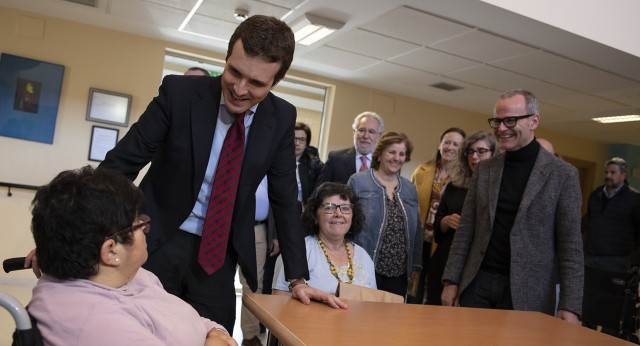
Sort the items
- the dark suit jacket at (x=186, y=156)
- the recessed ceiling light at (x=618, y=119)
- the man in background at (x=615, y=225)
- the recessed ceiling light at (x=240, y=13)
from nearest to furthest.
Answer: the dark suit jacket at (x=186, y=156) → the recessed ceiling light at (x=240, y=13) → the man in background at (x=615, y=225) → the recessed ceiling light at (x=618, y=119)

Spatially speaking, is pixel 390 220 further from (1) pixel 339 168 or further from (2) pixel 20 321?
(2) pixel 20 321

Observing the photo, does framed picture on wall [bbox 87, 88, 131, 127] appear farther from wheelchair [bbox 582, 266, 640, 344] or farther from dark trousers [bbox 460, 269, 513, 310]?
wheelchair [bbox 582, 266, 640, 344]

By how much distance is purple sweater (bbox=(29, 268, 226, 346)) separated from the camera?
966mm

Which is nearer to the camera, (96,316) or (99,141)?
(96,316)

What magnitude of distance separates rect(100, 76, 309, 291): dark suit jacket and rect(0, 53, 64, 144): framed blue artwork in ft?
14.6

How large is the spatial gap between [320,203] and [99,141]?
151 inches

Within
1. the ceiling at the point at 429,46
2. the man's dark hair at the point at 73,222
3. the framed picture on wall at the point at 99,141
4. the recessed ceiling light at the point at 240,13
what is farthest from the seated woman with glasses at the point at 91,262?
the framed picture on wall at the point at 99,141

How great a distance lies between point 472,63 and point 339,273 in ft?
11.8

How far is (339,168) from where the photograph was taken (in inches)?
155

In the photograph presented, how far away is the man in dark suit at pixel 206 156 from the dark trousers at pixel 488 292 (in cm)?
105

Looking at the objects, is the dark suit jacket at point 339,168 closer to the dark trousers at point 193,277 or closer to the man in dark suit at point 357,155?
the man in dark suit at point 357,155

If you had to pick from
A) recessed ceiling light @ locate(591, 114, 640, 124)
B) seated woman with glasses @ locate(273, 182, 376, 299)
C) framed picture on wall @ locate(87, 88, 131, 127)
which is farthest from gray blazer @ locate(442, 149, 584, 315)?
recessed ceiling light @ locate(591, 114, 640, 124)

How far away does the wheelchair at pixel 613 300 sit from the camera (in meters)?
4.15

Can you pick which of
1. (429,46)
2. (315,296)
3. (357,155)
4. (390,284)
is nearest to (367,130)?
(357,155)
